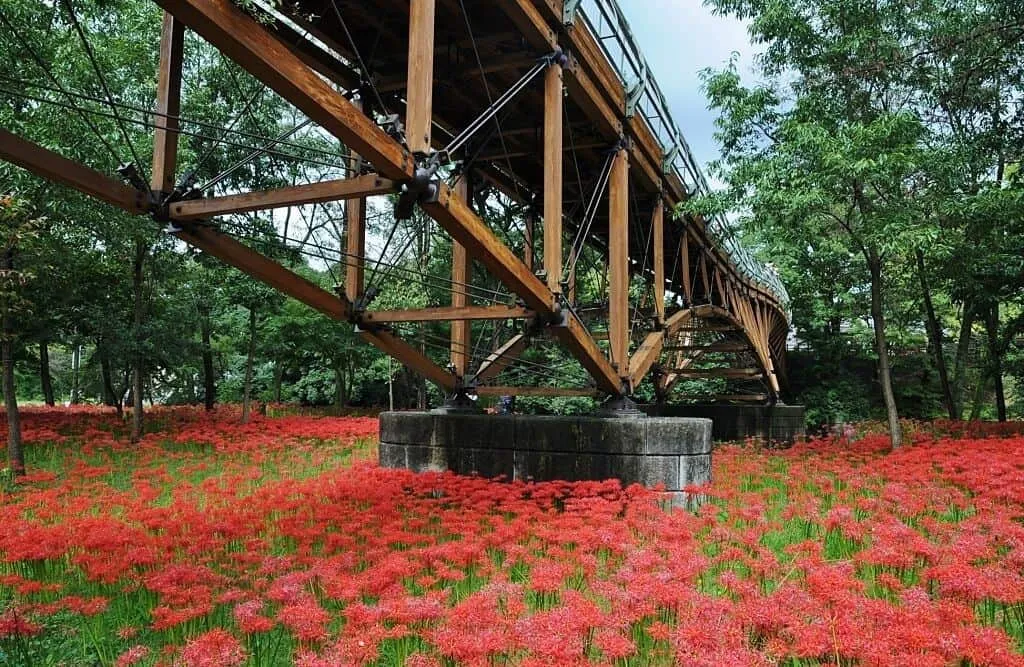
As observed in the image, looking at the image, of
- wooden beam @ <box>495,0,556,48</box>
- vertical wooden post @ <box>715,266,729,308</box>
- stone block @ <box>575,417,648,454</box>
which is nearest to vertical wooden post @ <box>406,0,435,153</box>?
wooden beam @ <box>495,0,556,48</box>

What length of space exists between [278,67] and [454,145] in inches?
66.2

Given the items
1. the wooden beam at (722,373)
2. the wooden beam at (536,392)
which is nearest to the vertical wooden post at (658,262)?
the wooden beam at (536,392)

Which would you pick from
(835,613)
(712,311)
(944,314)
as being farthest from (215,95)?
(944,314)

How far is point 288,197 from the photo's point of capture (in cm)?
531

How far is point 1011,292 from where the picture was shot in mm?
15336

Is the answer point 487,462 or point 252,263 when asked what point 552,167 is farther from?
point 487,462

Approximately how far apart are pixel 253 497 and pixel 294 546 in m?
2.78

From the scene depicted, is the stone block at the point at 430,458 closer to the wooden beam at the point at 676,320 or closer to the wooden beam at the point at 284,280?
the wooden beam at the point at 284,280

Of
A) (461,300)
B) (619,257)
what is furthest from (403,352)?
(619,257)

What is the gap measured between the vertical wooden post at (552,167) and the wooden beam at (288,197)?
254 cm

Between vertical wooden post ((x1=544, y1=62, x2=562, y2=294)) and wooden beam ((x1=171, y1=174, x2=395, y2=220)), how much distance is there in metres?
2.54

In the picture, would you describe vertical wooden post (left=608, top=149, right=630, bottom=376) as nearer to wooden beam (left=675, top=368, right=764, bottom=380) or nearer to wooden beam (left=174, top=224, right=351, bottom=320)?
wooden beam (left=174, top=224, right=351, bottom=320)

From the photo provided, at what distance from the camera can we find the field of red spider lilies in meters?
3.60

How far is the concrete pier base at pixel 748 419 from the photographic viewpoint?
22.3 metres
